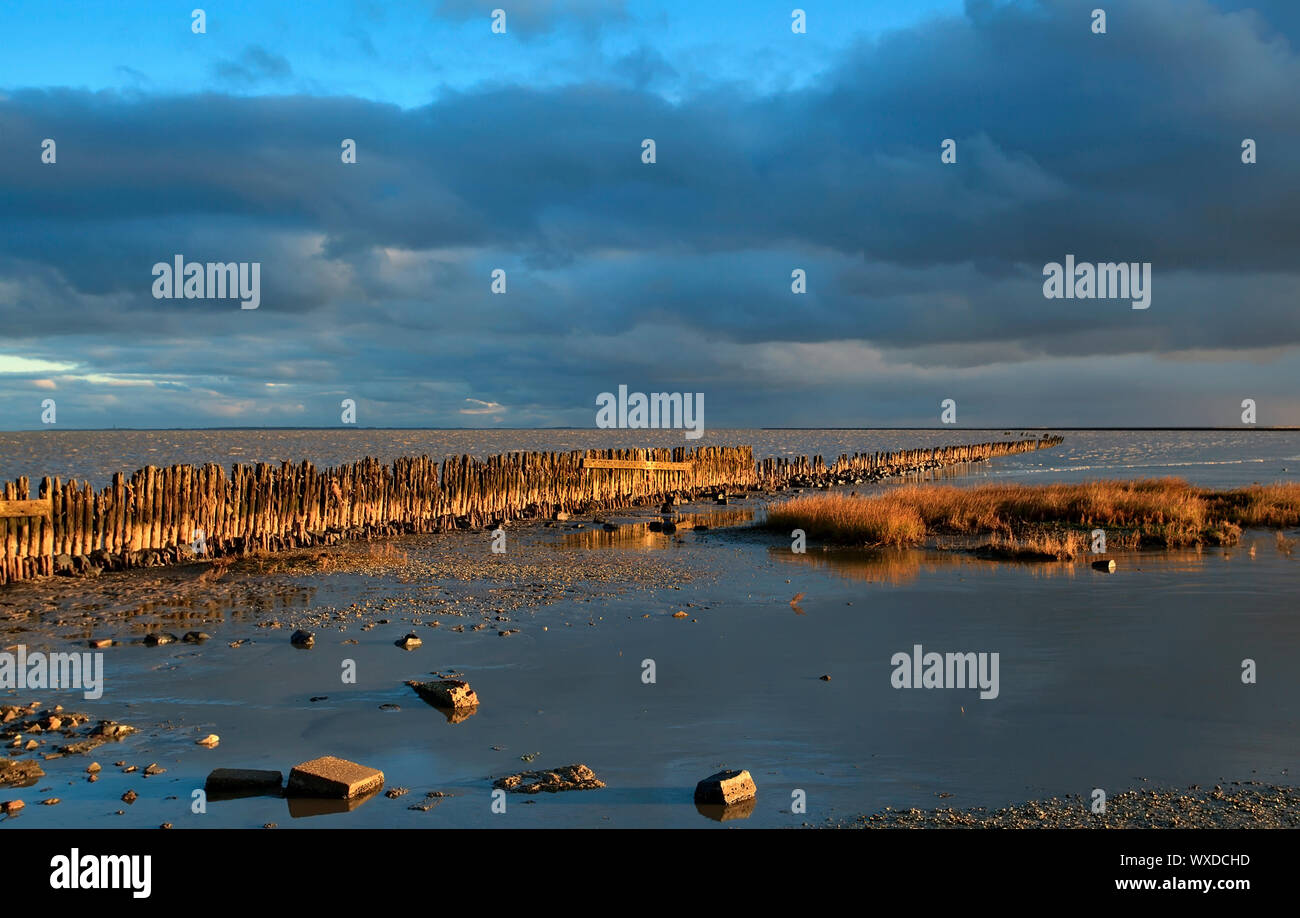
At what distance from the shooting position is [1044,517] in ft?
79.2

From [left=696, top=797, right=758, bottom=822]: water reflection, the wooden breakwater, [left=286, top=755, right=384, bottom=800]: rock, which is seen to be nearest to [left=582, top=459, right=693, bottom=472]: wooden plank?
the wooden breakwater

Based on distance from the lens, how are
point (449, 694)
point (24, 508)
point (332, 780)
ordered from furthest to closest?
point (24, 508) < point (449, 694) < point (332, 780)

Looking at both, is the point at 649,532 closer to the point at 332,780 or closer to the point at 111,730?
the point at 111,730

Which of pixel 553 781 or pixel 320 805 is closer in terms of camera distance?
pixel 320 805

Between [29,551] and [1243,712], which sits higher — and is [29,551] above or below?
above

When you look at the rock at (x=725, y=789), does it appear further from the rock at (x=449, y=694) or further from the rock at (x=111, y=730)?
the rock at (x=111, y=730)

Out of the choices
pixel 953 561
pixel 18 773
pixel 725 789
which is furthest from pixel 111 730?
pixel 953 561

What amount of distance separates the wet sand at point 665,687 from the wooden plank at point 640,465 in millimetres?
15224

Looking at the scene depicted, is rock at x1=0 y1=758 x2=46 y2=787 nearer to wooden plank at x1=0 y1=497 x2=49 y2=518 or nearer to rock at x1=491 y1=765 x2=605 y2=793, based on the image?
rock at x1=491 y1=765 x2=605 y2=793

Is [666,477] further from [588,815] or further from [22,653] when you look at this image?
[588,815]

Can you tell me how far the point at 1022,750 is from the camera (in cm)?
734

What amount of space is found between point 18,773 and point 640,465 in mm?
28073
